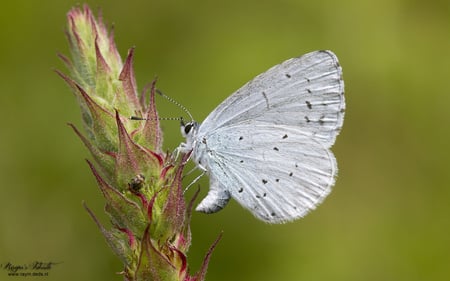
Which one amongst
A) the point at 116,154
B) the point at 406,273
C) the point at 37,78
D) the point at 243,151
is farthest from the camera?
the point at 37,78

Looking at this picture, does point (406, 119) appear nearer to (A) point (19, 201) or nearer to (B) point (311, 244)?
(B) point (311, 244)

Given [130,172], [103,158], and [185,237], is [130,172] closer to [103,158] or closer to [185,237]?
[103,158]

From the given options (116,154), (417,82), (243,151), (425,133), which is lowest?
(425,133)

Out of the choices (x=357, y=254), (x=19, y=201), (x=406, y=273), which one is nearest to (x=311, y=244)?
(x=357, y=254)

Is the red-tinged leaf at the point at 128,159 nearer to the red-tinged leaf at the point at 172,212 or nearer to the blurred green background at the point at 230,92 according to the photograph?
the red-tinged leaf at the point at 172,212

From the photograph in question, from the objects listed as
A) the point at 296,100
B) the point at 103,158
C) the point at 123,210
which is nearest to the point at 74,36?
the point at 103,158

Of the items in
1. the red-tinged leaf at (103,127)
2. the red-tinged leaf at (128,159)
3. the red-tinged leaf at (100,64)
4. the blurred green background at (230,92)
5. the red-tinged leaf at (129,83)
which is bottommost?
the blurred green background at (230,92)

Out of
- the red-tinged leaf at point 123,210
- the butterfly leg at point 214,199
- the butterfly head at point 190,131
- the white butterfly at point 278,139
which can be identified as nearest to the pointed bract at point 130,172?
the red-tinged leaf at point 123,210

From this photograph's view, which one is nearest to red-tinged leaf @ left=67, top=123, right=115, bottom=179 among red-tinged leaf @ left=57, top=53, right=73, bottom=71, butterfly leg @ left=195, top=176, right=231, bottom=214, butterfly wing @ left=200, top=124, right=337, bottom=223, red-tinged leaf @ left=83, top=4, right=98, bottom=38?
red-tinged leaf @ left=57, top=53, right=73, bottom=71
